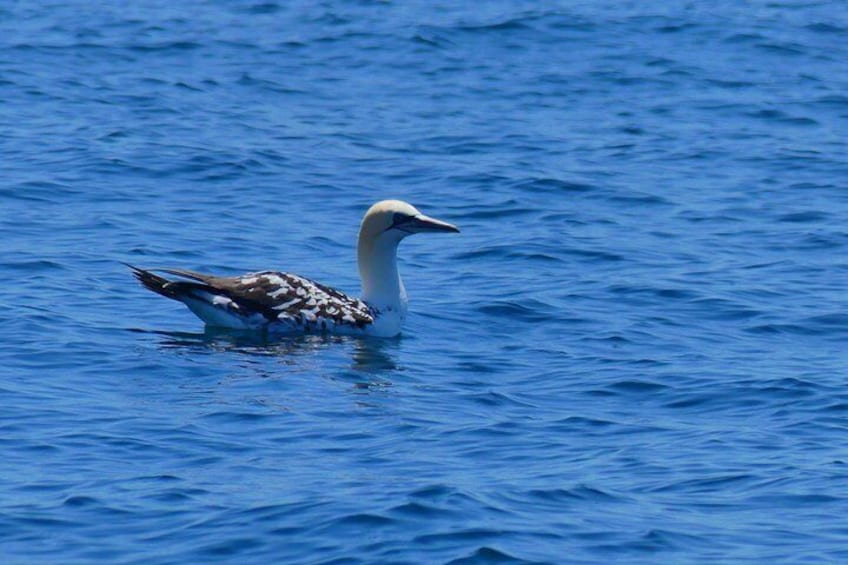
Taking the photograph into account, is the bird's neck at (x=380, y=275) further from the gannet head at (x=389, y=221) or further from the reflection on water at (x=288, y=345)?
the reflection on water at (x=288, y=345)

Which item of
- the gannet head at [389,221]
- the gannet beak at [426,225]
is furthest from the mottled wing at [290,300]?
the gannet beak at [426,225]

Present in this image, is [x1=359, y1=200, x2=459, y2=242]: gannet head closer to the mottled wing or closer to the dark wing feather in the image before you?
the dark wing feather

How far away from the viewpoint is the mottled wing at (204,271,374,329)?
16.8 m

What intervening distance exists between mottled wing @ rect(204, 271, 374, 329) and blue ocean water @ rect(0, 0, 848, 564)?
24 centimetres

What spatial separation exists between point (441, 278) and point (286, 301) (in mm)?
2839

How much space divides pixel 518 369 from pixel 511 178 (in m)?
8.27

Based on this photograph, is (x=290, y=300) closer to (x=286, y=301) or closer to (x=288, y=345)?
(x=286, y=301)

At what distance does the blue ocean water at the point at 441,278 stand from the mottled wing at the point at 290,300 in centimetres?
24

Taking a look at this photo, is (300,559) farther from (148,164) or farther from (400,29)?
(400,29)

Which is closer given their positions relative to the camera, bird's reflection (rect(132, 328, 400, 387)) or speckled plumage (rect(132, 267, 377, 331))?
bird's reflection (rect(132, 328, 400, 387))

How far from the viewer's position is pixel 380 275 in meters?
17.7

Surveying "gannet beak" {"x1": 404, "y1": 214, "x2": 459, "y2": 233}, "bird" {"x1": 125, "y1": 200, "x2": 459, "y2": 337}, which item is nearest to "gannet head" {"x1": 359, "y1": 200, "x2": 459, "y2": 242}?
"gannet beak" {"x1": 404, "y1": 214, "x2": 459, "y2": 233}

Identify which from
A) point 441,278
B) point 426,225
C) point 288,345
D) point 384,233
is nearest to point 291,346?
point 288,345

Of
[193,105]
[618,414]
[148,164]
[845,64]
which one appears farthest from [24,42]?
[618,414]
